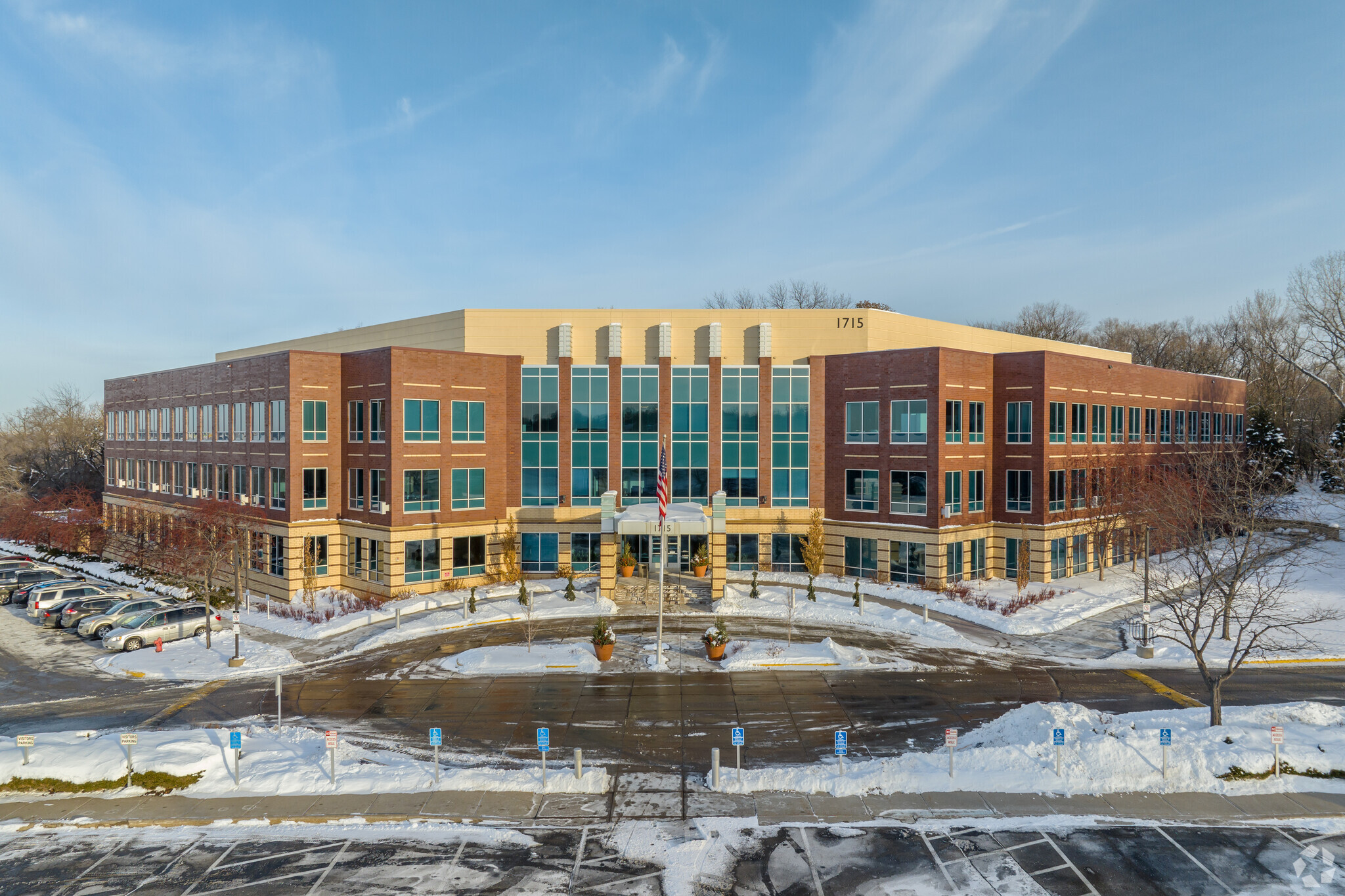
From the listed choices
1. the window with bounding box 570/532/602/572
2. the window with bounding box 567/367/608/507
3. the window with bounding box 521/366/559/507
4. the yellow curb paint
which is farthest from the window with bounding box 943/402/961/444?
the window with bounding box 521/366/559/507

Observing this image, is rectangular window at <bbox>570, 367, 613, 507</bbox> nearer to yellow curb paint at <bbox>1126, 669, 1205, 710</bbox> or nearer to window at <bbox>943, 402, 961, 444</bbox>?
window at <bbox>943, 402, 961, 444</bbox>

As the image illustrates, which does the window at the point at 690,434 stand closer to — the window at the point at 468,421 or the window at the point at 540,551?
the window at the point at 540,551

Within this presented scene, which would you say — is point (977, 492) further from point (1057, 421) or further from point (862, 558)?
point (862, 558)

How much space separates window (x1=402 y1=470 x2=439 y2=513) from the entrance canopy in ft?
31.9

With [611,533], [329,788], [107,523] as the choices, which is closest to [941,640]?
[611,533]

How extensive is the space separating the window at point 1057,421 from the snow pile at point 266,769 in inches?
1312

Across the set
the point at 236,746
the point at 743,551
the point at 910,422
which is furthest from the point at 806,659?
the point at 236,746

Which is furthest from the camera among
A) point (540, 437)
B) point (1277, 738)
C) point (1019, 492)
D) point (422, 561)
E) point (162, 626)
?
point (540, 437)

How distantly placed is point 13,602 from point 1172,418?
236 feet

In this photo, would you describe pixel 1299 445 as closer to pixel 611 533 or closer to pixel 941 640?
pixel 941 640

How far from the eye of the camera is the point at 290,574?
38.3m

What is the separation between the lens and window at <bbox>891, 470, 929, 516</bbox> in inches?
1534

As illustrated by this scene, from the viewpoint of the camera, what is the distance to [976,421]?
133 feet

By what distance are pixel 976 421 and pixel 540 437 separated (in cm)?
2474
